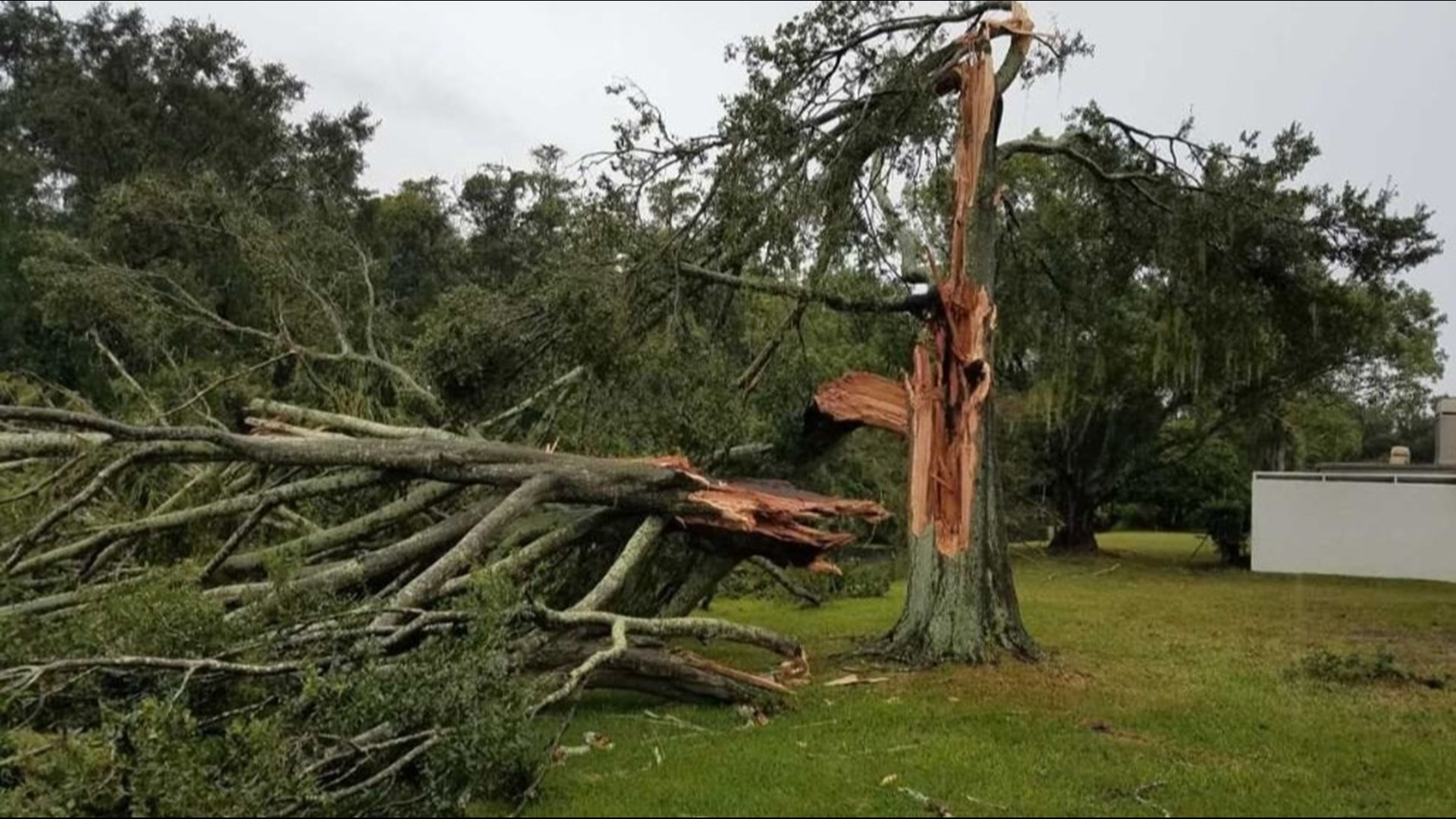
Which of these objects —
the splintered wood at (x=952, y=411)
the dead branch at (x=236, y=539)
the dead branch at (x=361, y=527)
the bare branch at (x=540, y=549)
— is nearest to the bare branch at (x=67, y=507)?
the dead branch at (x=236, y=539)

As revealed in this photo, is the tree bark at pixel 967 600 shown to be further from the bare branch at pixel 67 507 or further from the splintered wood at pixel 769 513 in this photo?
the bare branch at pixel 67 507

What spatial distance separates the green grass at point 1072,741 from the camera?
5.25m

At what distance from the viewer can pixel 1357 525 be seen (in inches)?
753

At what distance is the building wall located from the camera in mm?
18516

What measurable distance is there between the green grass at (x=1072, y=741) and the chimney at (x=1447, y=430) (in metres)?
14.1

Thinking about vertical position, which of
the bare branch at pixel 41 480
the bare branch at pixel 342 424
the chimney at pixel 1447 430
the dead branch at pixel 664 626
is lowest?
the dead branch at pixel 664 626

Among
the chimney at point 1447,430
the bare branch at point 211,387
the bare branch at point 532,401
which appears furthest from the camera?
the chimney at point 1447,430

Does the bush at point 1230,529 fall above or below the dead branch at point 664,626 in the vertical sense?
above

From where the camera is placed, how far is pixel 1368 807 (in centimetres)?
524

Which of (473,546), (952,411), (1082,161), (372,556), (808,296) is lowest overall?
(372,556)

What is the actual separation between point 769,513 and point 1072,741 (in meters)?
2.90

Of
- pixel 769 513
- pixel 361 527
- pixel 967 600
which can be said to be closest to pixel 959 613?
pixel 967 600

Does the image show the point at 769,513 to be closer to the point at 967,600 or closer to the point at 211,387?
the point at 967,600

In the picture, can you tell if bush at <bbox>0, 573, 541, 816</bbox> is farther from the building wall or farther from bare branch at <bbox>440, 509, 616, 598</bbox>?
the building wall
